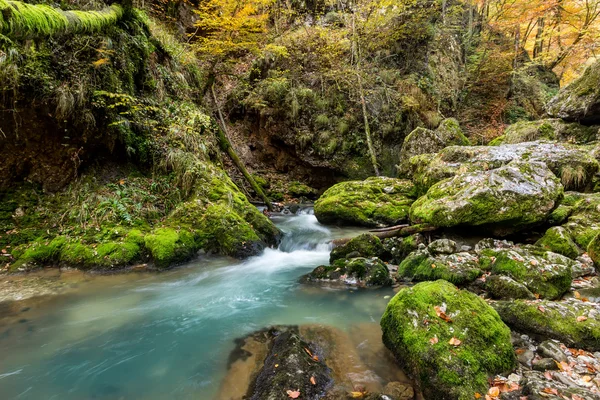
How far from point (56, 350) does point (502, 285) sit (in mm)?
5712

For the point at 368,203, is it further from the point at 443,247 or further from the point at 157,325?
the point at 157,325

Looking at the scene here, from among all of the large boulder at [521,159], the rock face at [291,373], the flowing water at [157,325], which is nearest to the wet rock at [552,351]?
the flowing water at [157,325]

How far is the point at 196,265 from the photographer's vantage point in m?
6.37

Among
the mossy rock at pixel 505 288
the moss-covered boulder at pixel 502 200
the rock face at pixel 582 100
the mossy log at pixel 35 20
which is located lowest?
the mossy rock at pixel 505 288

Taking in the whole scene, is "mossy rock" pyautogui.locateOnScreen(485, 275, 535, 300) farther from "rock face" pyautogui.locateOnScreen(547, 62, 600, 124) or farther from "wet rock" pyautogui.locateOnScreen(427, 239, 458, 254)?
"rock face" pyautogui.locateOnScreen(547, 62, 600, 124)

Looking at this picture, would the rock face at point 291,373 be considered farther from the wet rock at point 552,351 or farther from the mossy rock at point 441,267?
the mossy rock at point 441,267

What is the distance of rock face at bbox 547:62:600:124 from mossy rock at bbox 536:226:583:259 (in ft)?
21.5

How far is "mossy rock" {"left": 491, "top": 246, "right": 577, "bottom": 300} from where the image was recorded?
3885 millimetres

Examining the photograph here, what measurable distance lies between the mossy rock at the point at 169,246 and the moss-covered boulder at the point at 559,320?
5609mm

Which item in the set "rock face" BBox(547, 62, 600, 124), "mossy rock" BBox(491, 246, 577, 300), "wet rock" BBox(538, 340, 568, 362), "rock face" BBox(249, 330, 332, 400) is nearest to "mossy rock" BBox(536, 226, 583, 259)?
"mossy rock" BBox(491, 246, 577, 300)

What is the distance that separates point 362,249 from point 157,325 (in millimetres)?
3947

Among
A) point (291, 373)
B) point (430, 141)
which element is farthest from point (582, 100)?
point (291, 373)

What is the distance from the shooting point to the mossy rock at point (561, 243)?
190 inches

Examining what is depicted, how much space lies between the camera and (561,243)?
16.1 ft
